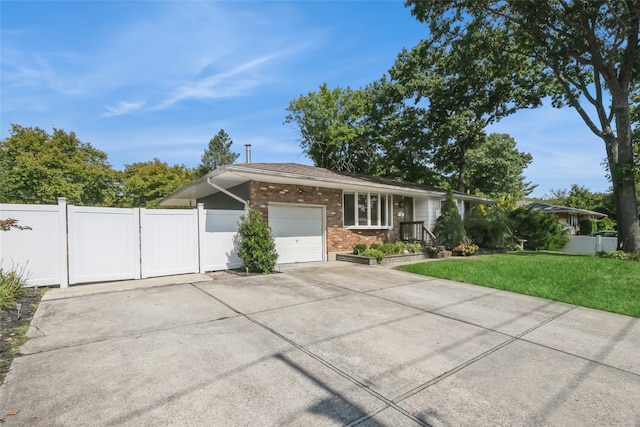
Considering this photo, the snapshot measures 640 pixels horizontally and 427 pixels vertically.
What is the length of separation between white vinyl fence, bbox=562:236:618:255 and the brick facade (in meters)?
10.8

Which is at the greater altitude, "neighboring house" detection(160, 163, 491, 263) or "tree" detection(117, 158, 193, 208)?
"tree" detection(117, 158, 193, 208)

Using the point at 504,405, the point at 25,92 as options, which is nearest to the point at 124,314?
the point at 504,405

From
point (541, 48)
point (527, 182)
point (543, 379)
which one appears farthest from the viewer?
point (527, 182)

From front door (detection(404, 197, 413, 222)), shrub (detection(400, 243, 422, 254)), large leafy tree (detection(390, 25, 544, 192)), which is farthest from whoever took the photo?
large leafy tree (detection(390, 25, 544, 192))

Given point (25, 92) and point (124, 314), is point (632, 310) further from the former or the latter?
point (25, 92)

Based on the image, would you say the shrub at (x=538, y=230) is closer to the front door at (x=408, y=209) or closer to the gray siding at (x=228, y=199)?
the front door at (x=408, y=209)

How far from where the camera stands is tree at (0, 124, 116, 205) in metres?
21.0

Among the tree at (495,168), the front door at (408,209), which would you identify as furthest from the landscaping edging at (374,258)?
the tree at (495,168)

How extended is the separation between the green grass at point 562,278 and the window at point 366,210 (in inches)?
123

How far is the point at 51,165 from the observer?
73.7ft

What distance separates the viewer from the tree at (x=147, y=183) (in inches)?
1054

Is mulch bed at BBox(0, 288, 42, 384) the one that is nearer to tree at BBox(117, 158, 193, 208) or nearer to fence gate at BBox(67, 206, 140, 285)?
fence gate at BBox(67, 206, 140, 285)

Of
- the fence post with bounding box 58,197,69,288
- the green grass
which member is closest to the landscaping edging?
the green grass

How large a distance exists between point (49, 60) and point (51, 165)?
1816cm
